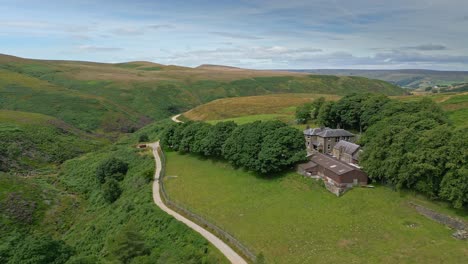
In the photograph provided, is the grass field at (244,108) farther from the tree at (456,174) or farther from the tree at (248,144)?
the tree at (456,174)

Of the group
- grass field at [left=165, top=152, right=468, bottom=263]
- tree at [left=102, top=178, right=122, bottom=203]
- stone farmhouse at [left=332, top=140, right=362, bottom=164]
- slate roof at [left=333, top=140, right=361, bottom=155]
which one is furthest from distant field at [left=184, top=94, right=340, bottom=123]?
grass field at [left=165, top=152, right=468, bottom=263]

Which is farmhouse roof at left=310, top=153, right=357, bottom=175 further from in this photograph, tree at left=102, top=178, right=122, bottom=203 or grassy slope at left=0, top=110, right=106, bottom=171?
grassy slope at left=0, top=110, right=106, bottom=171

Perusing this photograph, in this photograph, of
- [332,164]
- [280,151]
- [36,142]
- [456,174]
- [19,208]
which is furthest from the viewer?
[36,142]

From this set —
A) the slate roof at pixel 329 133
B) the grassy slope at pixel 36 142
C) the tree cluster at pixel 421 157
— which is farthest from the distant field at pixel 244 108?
the tree cluster at pixel 421 157

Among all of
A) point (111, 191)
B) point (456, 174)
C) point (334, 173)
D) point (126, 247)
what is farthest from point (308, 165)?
point (111, 191)

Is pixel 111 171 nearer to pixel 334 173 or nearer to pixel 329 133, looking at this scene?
pixel 329 133
